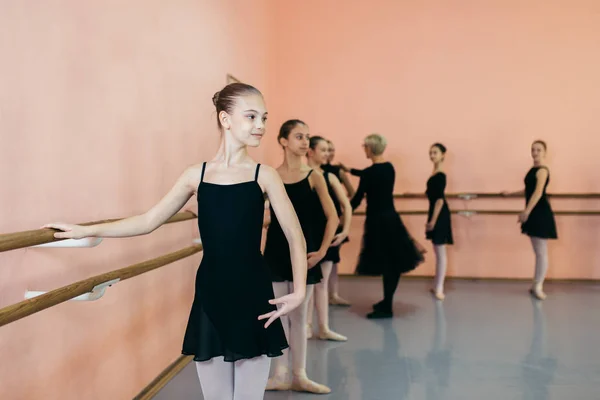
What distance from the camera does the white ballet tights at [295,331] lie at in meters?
2.65

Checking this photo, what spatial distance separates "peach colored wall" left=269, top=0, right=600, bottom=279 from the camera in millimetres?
5660

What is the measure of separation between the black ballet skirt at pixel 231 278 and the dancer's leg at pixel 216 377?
6 centimetres

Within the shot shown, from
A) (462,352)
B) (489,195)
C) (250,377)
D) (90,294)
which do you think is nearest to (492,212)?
(489,195)

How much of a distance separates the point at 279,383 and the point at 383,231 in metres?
1.74

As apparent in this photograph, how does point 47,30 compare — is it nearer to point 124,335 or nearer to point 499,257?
point 124,335

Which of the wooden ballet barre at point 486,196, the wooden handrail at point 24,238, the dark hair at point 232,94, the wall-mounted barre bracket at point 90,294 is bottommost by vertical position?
the wall-mounted barre bracket at point 90,294

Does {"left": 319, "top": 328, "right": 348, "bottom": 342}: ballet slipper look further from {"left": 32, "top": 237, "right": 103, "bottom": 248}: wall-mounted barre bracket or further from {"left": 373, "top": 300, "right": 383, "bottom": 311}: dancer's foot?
{"left": 32, "top": 237, "right": 103, "bottom": 248}: wall-mounted barre bracket

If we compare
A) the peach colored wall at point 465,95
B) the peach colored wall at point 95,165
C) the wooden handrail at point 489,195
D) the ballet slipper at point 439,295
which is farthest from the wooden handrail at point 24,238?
the wooden handrail at point 489,195

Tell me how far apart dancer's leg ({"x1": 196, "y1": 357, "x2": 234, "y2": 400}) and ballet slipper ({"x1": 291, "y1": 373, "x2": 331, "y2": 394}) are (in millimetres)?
1212

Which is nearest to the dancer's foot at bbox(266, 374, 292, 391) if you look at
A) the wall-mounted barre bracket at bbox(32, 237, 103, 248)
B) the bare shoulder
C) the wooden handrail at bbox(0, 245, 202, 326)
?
the wooden handrail at bbox(0, 245, 202, 326)

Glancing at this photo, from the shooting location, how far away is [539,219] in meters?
4.90

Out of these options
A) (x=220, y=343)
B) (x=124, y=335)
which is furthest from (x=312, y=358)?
(x=220, y=343)

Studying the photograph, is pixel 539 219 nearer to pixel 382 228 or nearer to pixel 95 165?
pixel 382 228

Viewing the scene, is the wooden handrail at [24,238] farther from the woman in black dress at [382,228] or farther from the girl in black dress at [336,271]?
the girl in black dress at [336,271]
